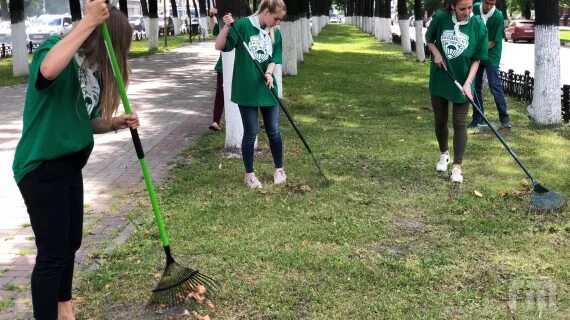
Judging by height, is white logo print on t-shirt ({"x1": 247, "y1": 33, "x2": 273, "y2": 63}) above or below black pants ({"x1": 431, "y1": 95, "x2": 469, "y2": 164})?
above

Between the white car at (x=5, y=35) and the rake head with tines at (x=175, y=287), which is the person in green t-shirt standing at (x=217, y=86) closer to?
the rake head with tines at (x=175, y=287)

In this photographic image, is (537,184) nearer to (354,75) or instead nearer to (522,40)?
(354,75)

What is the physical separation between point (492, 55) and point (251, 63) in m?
3.93

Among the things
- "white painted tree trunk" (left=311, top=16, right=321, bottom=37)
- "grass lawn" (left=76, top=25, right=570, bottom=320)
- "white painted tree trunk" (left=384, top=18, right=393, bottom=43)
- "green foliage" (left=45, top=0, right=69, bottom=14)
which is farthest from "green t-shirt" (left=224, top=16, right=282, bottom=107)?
"white painted tree trunk" (left=311, top=16, right=321, bottom=37)

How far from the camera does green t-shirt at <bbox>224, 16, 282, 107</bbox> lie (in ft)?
17.7

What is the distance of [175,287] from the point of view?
136 inches

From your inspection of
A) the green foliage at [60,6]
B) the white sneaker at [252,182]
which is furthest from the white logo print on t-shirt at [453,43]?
the green foliage at [60,6]

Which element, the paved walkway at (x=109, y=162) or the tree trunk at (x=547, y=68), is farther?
the tree trunk at (x=547, y=68)

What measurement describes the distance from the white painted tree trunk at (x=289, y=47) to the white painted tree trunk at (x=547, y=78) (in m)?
7.41

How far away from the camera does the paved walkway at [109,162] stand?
13.5 feet

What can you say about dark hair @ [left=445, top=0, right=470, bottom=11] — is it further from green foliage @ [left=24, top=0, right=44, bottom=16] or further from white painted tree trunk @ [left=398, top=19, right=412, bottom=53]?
green foliage @ [left=24, top=0, right=44, bottom=16]

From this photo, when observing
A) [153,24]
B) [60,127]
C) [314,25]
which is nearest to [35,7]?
[314,25]

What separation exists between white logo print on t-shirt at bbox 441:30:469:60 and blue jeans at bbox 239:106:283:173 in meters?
1.50

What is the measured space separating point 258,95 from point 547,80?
4519 mm
